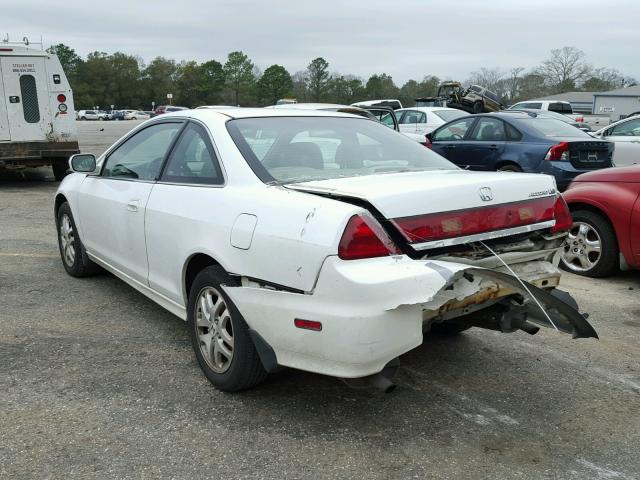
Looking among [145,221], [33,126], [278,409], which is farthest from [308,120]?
[33,126]

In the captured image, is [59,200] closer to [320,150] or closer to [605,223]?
[320,150]

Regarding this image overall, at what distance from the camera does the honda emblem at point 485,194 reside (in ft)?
10.0

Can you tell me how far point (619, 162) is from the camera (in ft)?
37.9

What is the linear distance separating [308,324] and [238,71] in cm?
12158

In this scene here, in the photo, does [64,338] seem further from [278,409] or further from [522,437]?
[522,437]

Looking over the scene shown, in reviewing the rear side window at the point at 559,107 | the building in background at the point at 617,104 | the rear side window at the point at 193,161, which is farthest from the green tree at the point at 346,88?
the rear side window at the point at 193,161

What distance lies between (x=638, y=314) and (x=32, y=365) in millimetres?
4384

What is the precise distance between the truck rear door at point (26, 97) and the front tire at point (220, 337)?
9.41 metres

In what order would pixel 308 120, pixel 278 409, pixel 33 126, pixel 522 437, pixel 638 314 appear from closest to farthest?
pixel 522 437 < pixel 278 409 < pixel 308 120 < pixel 638 314 < pixel 33 126

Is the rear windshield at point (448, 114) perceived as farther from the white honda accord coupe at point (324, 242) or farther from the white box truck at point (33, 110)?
the white honda accord coupe at point (324, 242)

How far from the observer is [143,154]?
14.4ft

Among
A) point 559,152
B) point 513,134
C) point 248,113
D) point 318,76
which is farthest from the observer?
point 318,76

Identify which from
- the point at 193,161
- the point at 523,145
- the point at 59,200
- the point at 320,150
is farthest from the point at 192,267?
the point at 523,145

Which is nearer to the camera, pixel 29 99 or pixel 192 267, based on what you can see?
pixel 192 267
